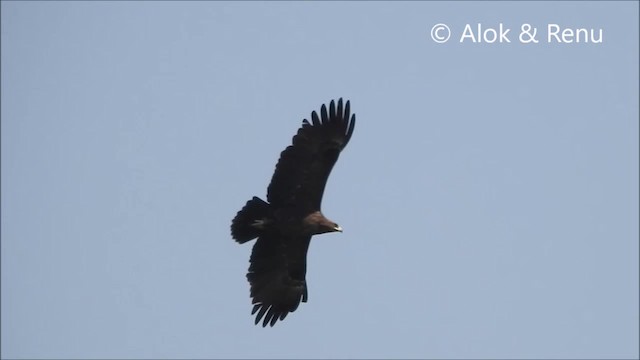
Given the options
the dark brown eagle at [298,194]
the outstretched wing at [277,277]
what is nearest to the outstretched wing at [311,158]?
the dark brown eagle at [298,194]

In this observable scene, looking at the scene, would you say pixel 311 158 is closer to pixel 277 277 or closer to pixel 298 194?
pixel 298 194

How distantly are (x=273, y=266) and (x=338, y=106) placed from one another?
11.1 feet

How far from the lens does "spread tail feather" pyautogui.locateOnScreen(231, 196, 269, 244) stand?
67.2ft

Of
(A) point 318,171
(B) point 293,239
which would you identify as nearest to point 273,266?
(B) point 293,239

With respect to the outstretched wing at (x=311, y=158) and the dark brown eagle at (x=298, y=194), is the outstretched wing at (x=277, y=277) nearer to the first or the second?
the dark brown eagle at (x=298, y=194)

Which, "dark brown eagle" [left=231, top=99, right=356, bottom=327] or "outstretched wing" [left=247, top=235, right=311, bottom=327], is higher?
"dark brown eagle" [left=231, top=99, right=356, bottom=327]

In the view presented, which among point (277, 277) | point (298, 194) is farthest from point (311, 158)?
point (277, 277)

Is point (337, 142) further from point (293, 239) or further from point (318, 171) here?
point (293, 239)

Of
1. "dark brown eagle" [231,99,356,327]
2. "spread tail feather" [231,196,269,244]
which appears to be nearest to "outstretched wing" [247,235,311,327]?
"dark brown eagle" [231,99,356,327]

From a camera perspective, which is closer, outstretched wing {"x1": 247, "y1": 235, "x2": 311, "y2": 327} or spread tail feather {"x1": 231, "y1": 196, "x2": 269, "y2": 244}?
spread tail feather {"x1": 231, "y1": 196, "x2": 269, "y2": 244}

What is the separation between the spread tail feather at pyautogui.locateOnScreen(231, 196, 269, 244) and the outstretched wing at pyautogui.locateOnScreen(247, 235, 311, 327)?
2.77 feet

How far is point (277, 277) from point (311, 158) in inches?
104

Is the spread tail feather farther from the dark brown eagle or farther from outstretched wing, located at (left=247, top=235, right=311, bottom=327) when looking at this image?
outstretched wing, located at (left=247, top=235, right=311, bottom=327)

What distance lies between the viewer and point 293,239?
21438mm
